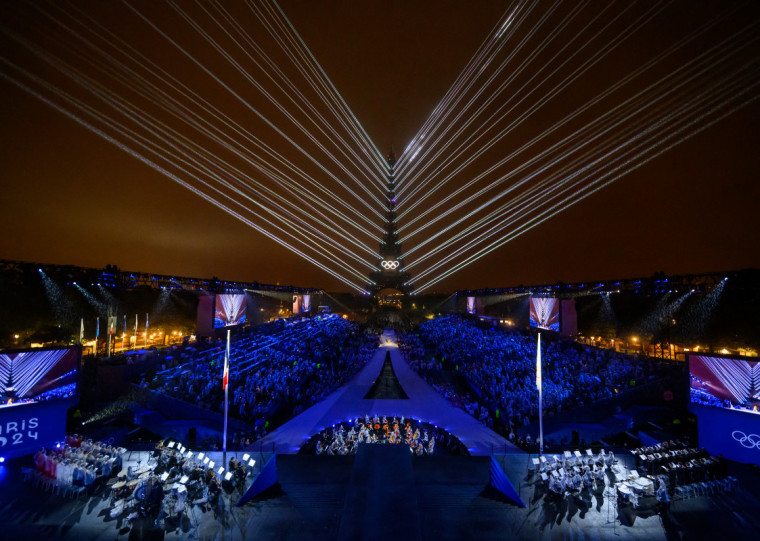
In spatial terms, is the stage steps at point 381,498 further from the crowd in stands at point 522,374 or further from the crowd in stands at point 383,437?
the crowd in stands at point 522,374

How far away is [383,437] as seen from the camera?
14953 millimetres

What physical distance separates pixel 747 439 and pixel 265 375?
20230 mm

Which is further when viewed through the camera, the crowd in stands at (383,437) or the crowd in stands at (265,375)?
the crowd in stands at (265,375)

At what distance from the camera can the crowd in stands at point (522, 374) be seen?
16109 millimetres

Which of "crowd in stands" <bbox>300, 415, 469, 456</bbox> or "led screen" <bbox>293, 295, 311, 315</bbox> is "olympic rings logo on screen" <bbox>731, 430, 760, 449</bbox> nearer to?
"crowd in stands" <bbox>300, 415, 469, 456</bbox>

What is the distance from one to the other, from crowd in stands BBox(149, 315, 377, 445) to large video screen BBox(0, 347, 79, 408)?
13.8 ft

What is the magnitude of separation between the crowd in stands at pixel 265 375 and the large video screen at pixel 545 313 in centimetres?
1689

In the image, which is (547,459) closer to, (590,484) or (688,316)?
(590,484)

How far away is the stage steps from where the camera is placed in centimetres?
770

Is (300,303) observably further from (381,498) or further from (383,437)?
(381,498)

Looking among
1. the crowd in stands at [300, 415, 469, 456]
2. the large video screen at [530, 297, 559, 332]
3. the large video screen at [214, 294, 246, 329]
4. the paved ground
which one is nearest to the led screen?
the large video screen at [214, 294, 246, 329]

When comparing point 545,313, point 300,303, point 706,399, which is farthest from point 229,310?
point 706,399

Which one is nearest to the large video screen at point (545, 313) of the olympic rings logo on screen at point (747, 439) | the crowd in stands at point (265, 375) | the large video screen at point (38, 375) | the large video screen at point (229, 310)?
the crowd in stands at point (265, 375)

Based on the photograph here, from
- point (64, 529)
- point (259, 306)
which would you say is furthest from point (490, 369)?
point (259, 306)
